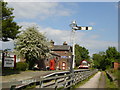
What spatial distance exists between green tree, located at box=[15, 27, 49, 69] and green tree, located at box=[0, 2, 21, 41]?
1457 cm

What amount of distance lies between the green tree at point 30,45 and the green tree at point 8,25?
14.6m

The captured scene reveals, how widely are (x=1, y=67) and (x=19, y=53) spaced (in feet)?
48.2

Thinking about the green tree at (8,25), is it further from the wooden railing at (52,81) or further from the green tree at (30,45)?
the green tree at (30,45)

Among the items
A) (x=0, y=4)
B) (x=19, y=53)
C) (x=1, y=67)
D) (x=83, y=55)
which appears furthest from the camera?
(x=83, y=55)

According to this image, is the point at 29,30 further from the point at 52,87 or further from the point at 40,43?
the point at 52,87

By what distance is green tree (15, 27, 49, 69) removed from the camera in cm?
3716

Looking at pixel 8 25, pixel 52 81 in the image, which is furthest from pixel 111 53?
pixel 52 81

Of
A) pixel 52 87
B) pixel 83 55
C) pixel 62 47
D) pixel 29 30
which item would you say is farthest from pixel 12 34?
pixel 83 55

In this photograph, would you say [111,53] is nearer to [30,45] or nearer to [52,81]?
[30,45]

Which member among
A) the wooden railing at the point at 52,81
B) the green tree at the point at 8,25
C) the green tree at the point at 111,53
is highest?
the green tree at the point at 8,25

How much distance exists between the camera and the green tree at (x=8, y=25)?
20750 mm

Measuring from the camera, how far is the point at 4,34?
21.0 m

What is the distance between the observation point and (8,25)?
2114 cm

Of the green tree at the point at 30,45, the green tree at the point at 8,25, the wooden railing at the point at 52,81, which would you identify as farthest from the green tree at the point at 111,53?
the wooden railing at the point at 52,81
